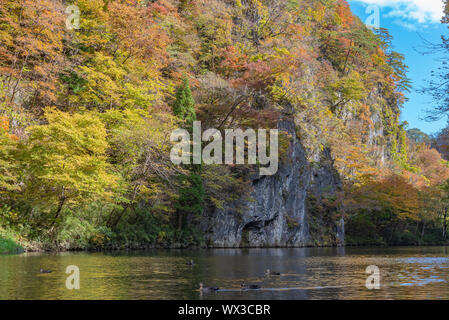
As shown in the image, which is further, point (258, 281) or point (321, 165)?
point (321, 165)

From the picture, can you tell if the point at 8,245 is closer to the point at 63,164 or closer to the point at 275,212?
the point at 63,164

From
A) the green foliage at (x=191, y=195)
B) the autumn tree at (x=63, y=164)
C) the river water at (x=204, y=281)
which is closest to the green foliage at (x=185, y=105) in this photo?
the green foliage at (x=191, y=195)

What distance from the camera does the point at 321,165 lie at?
44312mm

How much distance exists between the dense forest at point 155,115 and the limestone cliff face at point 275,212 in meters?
0.90

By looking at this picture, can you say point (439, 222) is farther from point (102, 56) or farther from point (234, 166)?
point (102, 56)

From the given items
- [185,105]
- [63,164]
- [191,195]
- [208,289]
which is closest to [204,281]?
[208,289]

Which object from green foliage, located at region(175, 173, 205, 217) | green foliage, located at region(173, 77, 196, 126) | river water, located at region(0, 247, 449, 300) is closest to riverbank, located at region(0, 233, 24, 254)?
river water, located at region(0, 247, 449, 300)

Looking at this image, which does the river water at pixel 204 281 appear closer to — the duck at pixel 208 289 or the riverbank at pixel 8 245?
the duck at pixel 208 289

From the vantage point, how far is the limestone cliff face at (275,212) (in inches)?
1318

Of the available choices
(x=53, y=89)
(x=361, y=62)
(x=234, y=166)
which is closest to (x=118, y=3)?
(x=53, y=89)

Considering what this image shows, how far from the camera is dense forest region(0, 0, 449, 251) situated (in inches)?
908

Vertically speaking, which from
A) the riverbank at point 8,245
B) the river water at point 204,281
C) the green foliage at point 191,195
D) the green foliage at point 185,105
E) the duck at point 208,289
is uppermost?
the green foliage at point 185,105

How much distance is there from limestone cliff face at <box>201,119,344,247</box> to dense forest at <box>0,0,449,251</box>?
0.90 m
